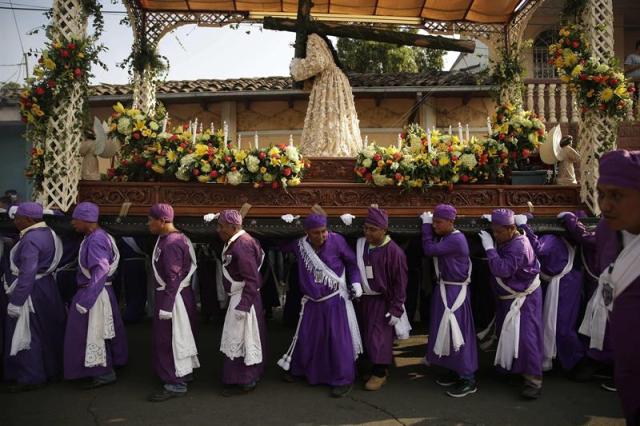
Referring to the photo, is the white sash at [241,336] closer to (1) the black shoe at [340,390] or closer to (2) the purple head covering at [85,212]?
(1) the black shoe at [340,390]

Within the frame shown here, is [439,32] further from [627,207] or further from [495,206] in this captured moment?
[627,207]

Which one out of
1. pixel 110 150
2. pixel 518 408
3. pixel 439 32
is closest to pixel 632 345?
pixel 518 408

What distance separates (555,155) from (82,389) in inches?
238

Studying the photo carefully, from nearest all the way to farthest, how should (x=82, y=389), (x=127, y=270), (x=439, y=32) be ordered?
(x=82, y=389)
(x=127, y=270)
(x=439, y=32)

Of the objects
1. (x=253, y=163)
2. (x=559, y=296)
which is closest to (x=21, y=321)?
(x=253, y=163)

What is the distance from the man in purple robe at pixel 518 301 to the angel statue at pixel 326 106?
2707 mm

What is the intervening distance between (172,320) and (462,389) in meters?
2.94

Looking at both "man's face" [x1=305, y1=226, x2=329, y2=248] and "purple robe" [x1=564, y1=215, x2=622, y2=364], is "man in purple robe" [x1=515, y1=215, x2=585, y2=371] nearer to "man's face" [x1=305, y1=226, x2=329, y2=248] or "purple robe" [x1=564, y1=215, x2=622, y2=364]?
"purple robe" [x1=564, y1=215, x2=622, y2=364]

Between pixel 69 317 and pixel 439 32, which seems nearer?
pixel 69 317

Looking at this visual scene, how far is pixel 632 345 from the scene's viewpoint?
255 centimetres

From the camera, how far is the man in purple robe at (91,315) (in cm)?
520

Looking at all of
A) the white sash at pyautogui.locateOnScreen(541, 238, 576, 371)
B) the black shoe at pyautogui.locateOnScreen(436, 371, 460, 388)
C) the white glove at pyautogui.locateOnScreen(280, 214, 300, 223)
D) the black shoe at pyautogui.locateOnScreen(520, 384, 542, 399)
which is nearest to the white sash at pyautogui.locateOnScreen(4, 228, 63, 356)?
the white glove at pyautogui.locateOnScreen(280, 214, 300, 223)

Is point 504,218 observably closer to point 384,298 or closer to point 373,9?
point 384,298

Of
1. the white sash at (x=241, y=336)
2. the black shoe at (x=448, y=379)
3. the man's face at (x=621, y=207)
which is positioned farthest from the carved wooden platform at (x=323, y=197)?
the man's face at (x=621, y=207)
